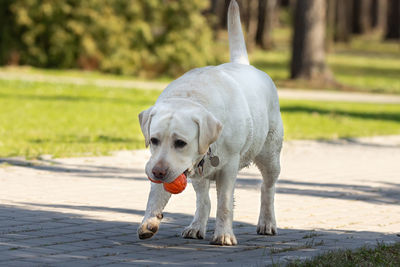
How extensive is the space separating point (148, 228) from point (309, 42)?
23043 millimetres

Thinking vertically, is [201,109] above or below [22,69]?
above

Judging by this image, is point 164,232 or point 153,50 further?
point 153,50

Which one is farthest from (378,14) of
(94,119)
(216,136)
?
(216,136)

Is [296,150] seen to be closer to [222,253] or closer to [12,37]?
[222,253]

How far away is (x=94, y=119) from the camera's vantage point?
56.0ft

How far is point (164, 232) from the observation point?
274 inches

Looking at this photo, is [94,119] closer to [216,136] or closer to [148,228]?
[148,228]

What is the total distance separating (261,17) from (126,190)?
4109cm

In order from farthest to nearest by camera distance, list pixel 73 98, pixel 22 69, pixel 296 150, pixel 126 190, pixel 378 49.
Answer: pixel 378 49 < pixel 22 69 < pixel 73 98 < pixel 296 150 < pixel 126 190

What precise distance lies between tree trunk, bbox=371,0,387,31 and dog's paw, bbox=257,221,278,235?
77.0 meters

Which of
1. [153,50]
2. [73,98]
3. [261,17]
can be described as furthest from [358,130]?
[261,17]

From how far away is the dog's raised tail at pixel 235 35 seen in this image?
24.5 feet

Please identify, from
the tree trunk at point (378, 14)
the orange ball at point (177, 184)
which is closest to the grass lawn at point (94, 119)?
the orange ball at point (177, 184)

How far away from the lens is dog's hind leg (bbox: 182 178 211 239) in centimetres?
669
